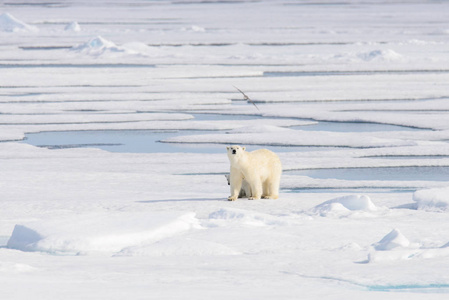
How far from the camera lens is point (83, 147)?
7.23 m

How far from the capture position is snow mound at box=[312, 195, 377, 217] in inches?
167

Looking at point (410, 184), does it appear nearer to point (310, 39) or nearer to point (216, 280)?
point (216, 280)

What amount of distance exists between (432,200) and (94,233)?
5.67 ft

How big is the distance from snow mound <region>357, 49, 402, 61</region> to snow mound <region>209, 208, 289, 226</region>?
11575 millimetres

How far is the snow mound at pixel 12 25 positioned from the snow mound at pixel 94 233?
2146 centimetres

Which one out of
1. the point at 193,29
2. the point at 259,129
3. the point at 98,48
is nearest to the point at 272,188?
the point at 259,129

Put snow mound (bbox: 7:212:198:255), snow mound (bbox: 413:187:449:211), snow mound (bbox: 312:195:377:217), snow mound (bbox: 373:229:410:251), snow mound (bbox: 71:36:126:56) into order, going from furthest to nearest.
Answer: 1. snow mound (bbox: 71:36:126:56)
2. snow mound (bbox: 413:187:449:211)
3. snow mound (bbox: 312:195:377:217)
4. snow mound (bbox: 7:212:198:255)
5. snow mound (bbox: 373:229:410:251)

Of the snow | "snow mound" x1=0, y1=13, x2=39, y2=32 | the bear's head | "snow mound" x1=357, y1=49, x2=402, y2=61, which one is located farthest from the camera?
"snow mound" x1=0, y1=13, x2=39, y2=32

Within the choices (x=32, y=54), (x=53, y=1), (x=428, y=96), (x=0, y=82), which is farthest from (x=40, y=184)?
(x=53, y=1)

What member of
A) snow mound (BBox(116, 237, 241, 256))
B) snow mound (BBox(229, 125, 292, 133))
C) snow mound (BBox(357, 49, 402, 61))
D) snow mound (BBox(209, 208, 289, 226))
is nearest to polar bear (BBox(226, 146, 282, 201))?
snow mound (BBox(209, 208, 289, 226))

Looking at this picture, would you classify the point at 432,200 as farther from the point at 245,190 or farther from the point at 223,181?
the point at 223,181

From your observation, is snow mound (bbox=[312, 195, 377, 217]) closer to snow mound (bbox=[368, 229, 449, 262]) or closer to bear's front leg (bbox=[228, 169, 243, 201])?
bear's front leg (bbox=[228, 169, 243, 201])

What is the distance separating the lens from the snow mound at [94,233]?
3.53 metres

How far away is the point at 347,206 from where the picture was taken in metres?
4.30
